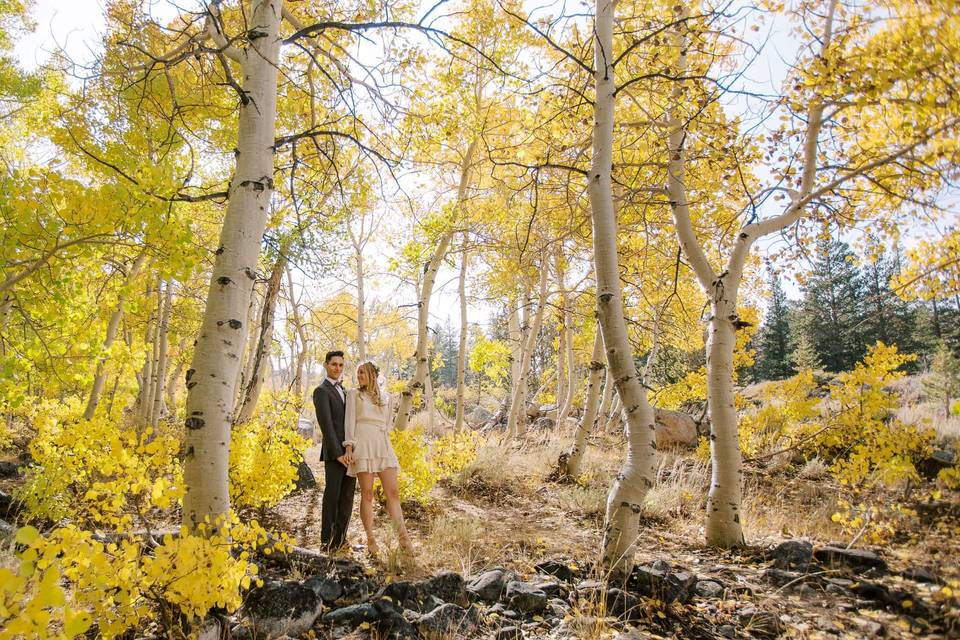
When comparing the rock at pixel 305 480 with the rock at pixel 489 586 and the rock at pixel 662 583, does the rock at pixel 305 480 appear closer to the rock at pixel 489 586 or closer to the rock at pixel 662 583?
the rock at pixel 489 586

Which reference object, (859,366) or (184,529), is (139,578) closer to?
(184,529)

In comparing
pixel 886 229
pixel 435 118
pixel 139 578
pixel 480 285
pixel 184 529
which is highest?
pixel 480 285

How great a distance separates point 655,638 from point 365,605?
1.57 m

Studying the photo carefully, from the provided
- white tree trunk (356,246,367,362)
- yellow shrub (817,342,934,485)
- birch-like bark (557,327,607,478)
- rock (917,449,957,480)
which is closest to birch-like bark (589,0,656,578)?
birch-like bark (557,327,607,478)

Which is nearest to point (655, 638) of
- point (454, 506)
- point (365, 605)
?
point (365, 605)

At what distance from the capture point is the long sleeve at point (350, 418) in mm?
3906

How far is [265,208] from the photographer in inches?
108

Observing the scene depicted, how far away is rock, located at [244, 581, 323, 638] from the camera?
235 centimetres

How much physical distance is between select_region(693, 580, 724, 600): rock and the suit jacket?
2832mm

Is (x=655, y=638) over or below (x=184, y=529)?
below

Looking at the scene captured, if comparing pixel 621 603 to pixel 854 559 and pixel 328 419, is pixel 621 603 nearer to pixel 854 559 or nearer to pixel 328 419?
pixel 854 559

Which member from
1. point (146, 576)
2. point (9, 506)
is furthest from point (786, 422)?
point (9, 506)

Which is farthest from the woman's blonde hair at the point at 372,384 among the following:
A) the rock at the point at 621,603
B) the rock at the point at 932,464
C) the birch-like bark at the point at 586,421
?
the rock at the point at 932,464

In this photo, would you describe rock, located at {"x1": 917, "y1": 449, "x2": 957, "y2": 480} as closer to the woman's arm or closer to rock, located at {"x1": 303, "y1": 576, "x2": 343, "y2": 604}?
the woman's arm
